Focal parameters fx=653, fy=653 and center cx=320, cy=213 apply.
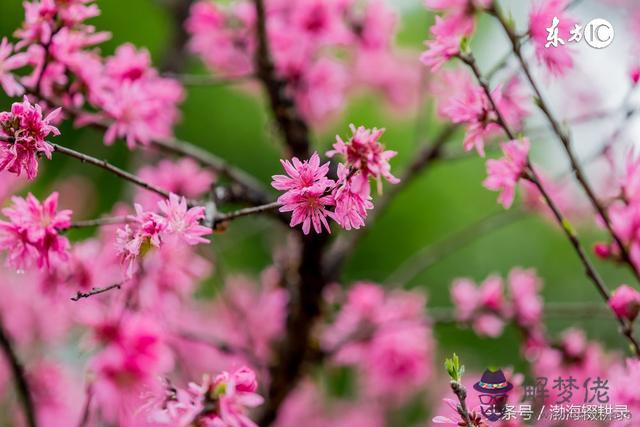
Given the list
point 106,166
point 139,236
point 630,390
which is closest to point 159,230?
point 139,236

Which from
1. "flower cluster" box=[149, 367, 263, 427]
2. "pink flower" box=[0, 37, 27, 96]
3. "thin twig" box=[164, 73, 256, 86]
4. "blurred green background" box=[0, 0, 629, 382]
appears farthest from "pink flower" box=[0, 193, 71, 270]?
"blurred green background" box=[0, 0, 629, 382]

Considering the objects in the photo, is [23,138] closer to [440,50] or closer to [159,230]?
[159,230]

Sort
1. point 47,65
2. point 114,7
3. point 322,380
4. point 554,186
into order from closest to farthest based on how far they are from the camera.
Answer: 1. point 47,65
2. point 554,186
3. point 322,380
4. point 114,7

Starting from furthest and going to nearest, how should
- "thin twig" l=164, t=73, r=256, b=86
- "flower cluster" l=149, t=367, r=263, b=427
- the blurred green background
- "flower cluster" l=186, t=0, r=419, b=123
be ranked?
the blurred green background
"flower cluster" l=186, t=0, r=419, b=123
"thin twig" l=164, t=73, r=256, b=86
"flower cluster" l=149, t=367, r=263, b=427

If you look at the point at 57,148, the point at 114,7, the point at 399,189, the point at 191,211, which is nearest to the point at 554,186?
the point at 399,189

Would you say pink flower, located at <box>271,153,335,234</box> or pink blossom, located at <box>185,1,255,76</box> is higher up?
pink blossom, located at <box>185,1,255,76</box>

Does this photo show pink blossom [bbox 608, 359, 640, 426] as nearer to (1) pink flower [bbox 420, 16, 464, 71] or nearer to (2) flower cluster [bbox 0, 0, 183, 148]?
(1) pink flower [bbox 420, 16, 464, 71]

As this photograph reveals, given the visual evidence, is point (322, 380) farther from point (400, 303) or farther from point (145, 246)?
point (145, 246)
